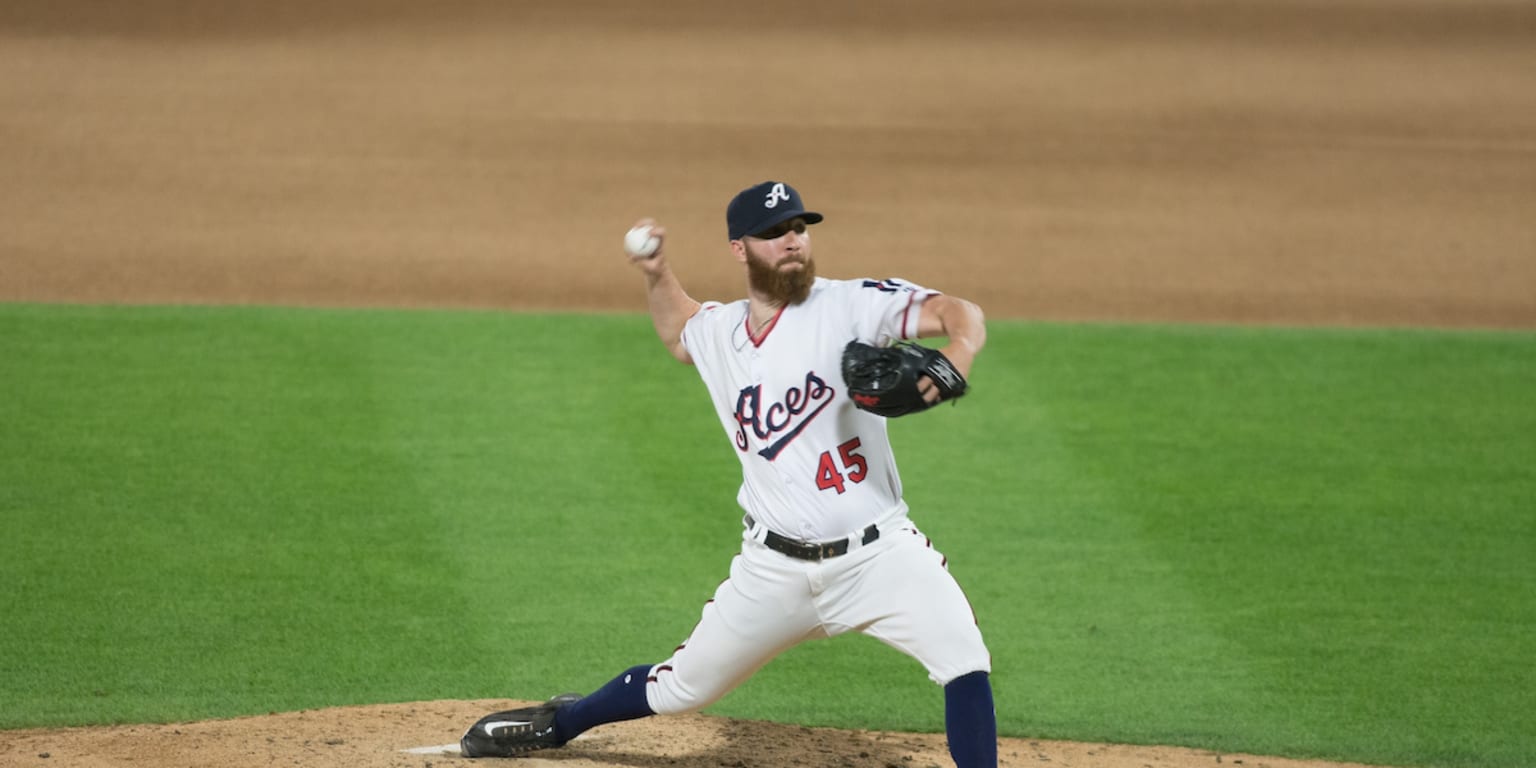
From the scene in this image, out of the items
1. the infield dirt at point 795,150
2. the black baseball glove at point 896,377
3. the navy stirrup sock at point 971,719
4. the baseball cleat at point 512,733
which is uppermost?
the infield dirt at point 795,150

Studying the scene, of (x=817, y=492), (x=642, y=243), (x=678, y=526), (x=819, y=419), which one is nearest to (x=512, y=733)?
(x=817, y=492)

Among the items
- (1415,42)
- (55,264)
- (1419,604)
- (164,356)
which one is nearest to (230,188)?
(55,264)

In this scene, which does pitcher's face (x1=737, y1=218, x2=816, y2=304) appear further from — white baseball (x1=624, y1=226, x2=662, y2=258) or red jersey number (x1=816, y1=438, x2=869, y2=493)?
red jersey number (x1=816, y1=438, x2=869, y2=493)

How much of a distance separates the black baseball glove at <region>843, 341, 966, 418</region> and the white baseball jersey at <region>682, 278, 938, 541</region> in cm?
18

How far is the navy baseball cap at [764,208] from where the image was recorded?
179 inches

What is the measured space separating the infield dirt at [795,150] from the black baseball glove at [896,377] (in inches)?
266

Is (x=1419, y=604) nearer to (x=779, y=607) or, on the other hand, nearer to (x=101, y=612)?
(x=779, y=607)

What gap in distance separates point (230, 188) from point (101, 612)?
693cm

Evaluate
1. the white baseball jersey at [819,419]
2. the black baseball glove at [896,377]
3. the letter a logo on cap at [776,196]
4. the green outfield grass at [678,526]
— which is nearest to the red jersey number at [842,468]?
the white baseball jersey at [819,419]

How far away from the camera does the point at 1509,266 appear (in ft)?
39.8

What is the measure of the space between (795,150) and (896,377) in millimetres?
10087

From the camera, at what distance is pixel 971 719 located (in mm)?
4484

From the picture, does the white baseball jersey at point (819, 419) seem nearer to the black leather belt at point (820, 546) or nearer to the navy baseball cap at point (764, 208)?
the black leather belt at point (820, 546)

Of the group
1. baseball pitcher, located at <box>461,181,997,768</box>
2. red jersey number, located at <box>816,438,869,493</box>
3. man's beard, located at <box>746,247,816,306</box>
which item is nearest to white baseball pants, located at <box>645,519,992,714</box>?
baseball pitcher, located at <box>461,181,997,768</box>
